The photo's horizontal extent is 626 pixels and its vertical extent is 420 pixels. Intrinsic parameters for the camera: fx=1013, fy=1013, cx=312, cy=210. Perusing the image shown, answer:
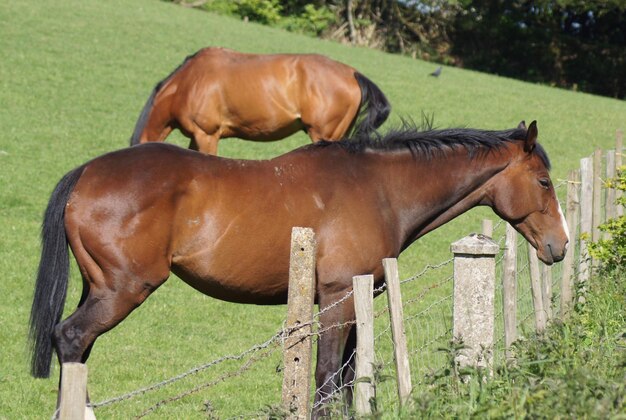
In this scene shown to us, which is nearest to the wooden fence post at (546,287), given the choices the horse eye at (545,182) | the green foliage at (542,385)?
the horse eye at (545,182)

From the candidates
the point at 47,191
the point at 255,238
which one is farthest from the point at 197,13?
the point at 255,238

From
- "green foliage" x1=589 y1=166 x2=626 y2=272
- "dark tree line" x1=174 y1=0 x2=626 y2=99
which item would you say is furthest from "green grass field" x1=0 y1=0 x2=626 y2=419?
"dark tree line" x1=174 y1=0 x2=626 y2=99

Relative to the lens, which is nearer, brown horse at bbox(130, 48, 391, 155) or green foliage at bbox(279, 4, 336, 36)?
brown horse at bbox(130, 48, 391, 155)

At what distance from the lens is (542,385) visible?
427 cm

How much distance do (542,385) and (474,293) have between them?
2.66ft

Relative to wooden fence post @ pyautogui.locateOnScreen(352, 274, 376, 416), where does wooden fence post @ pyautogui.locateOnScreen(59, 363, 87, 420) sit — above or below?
above

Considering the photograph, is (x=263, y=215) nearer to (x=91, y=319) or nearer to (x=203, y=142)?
(x=91, y=319)

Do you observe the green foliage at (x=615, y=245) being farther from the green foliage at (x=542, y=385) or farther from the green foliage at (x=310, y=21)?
the green foliage at (x=310, y=21)

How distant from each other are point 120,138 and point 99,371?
33.9ft

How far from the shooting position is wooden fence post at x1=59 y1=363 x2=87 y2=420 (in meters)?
3.24

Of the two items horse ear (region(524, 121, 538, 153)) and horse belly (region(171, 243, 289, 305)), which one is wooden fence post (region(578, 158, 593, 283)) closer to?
horse ear (region(524, 121, 538, 153))

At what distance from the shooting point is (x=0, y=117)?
1778 cm

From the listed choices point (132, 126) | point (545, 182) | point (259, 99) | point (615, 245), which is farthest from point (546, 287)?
point (132, 126)

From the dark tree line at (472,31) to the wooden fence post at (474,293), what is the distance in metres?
33.3
